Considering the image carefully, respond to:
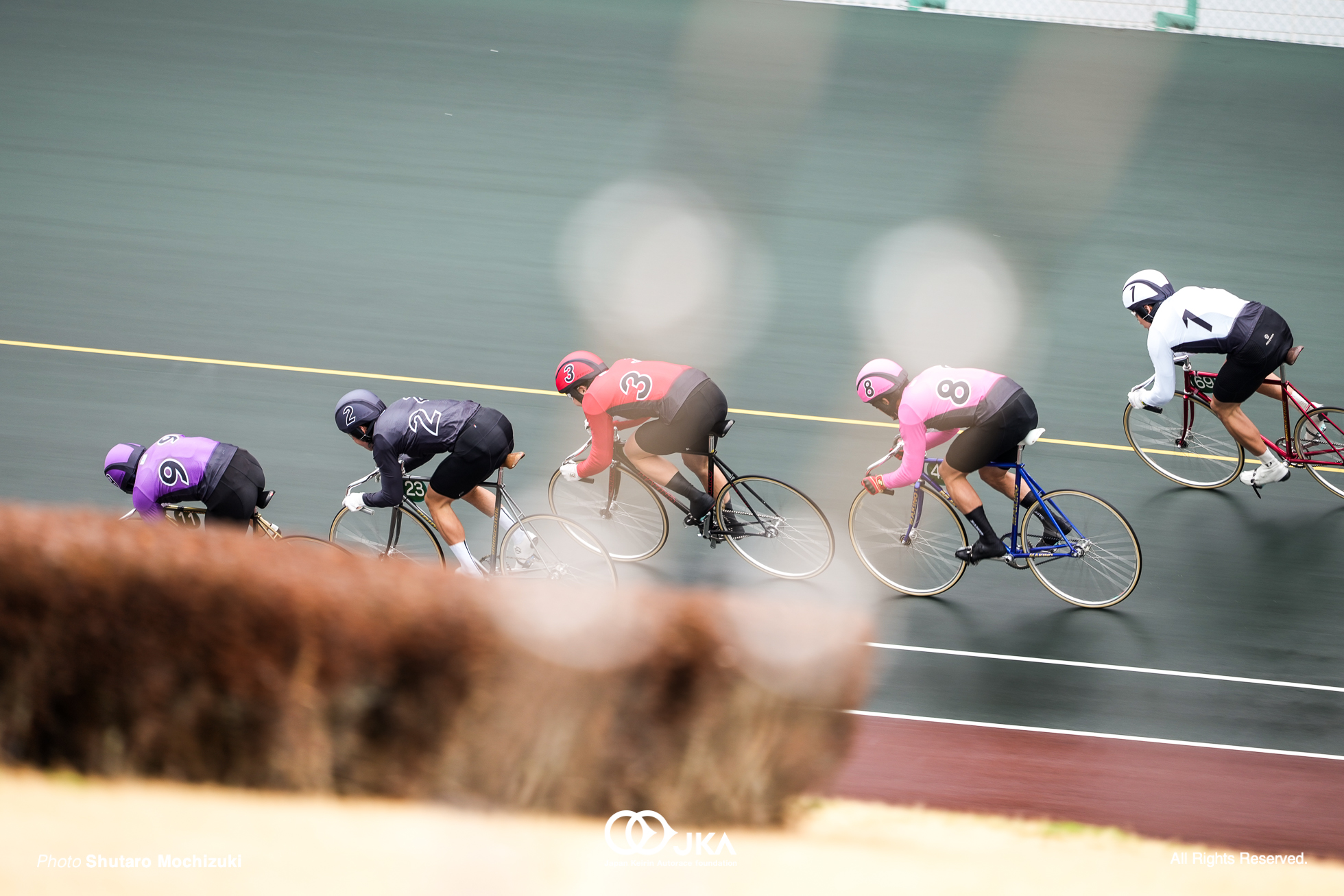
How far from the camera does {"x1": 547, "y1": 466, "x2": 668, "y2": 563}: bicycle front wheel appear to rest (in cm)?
737

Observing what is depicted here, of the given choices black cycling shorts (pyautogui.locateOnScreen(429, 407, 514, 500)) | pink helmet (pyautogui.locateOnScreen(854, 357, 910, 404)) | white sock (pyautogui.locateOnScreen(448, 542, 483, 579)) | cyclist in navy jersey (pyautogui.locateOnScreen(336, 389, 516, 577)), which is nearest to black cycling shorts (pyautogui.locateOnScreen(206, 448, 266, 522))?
cyclist in navy jersey (pyautogui.locateOnScreen(336, 389, 516, 577))

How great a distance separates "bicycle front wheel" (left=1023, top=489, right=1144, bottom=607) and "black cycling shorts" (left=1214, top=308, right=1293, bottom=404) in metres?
1.56

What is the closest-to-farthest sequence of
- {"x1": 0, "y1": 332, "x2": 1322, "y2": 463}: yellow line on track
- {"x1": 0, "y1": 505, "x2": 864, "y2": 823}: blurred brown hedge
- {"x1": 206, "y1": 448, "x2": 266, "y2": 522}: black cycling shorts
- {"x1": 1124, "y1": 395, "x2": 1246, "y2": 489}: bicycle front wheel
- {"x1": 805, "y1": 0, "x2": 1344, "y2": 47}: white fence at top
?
1. {"x1": 0, "y1": 505, "x2": 864, "y2": 823}: blurred brown hedge
2. {"x1": 206, "y1": 448, "x2": 266, "y2": 522}: black cycling shorts
3. {"x1": 1124, "y1": 395, "x2": 1246, "y2": 489}: bicycle front wheel
4. {"x1": 0, "y1": 332, "x2": 1322, "y2": 463}: yellow line on track
5. {"x1": 805, "y1": 0, "x2": 1344, "y2": 47}: white fence at top

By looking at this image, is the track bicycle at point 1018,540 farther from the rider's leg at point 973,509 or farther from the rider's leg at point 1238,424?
the rider's leg at point 1238,424

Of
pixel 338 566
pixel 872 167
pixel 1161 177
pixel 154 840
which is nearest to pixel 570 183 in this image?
pixel 872 167

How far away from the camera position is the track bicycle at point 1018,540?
683 cm

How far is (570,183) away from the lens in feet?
40.8

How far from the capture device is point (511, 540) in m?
6.71

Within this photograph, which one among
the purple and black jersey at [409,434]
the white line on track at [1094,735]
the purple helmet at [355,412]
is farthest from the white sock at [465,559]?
the white line on track at [1094,735]

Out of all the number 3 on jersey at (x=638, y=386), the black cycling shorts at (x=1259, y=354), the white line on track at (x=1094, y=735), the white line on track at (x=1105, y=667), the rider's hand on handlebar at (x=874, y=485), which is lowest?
the white line on track at (x=1094, y=735)

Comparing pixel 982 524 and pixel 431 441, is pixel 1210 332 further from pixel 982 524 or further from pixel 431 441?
pixel 431 441

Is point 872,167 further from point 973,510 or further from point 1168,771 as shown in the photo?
point 1168,771

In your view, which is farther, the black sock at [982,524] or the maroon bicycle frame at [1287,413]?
the maroon bicycle frame at [1287,413]

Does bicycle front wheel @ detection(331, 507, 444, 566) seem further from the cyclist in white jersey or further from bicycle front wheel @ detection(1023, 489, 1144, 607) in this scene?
the cyclist in white jersey
